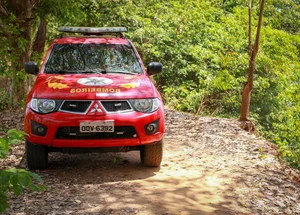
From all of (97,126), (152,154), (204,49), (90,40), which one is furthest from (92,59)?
(204,49)

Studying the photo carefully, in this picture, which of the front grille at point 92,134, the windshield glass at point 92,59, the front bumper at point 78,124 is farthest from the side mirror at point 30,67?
the front grille at point 92,134

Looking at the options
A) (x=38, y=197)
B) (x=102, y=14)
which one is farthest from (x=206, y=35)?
(x=38, y=197)

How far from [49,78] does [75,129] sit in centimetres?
100

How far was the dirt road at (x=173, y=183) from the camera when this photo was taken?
4.98 m

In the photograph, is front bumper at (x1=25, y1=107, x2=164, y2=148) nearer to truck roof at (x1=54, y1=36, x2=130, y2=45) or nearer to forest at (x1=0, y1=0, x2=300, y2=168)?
truck roof at (x1=54, y1=36, x2=130, y2=45)

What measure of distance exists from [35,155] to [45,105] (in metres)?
0.70

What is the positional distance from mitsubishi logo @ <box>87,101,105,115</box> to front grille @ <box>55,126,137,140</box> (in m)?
0.25

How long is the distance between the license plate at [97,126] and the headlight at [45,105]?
0.42m

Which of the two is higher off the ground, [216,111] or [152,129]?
[152,129]

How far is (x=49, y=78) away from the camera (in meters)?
6.36

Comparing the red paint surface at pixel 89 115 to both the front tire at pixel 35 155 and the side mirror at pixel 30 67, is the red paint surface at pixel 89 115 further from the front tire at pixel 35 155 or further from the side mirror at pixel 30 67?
the side mirror at pixel 30 67

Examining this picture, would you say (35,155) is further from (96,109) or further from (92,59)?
(92,59)

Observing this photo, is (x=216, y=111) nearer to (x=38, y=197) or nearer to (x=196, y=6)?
(x=196, y=6)

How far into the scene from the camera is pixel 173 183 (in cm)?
A: 594
